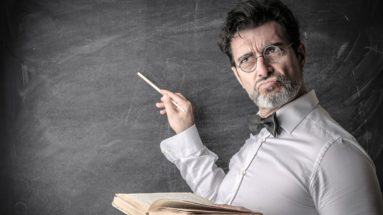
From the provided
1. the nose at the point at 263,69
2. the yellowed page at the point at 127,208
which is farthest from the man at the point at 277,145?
the yellowed page at the point at 127,208

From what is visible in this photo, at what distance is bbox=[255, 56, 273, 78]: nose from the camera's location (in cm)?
161

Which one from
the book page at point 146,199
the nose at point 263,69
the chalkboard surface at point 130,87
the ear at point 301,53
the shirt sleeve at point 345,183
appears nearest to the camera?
the shirt sleeve at point 345,183

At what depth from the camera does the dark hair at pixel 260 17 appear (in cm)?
Result: 165

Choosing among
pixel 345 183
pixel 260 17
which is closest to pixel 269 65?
pixel 260 17

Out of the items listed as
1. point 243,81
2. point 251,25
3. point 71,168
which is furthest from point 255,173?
point 71,168

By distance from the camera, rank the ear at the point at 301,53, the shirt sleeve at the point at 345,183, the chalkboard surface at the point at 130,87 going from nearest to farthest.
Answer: the shirt sleeve at the point at 345,183, the ear at the point at 301,53, the chalkboard surface at the point at 130,87

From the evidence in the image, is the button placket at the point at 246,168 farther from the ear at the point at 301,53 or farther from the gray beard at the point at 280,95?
the ear at the point at 301,53

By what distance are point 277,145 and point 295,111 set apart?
0.43 feet

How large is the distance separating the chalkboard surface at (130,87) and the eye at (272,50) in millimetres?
323

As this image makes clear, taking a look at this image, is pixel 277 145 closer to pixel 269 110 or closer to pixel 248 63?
pixel 269 110

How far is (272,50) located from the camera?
1631 mm

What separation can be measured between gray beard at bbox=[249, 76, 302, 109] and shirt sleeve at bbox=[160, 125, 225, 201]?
346 mm

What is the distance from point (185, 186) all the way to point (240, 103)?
0.41 m

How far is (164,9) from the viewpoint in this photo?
1.91m
